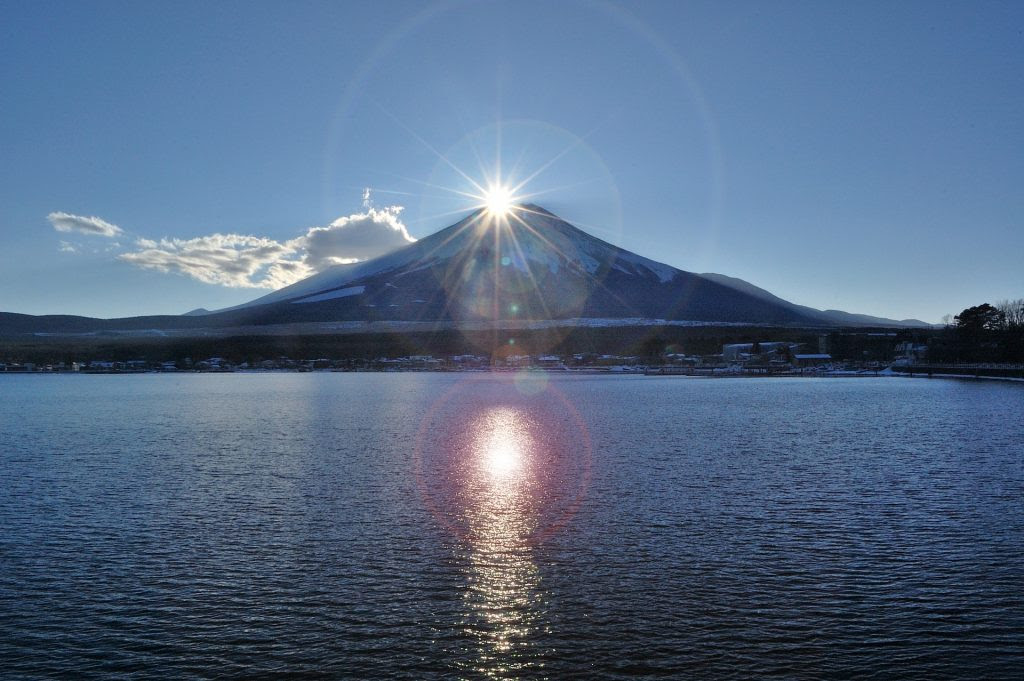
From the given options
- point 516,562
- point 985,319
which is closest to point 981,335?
point 985,319

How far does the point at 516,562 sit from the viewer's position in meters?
17.7

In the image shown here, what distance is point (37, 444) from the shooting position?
136 ft

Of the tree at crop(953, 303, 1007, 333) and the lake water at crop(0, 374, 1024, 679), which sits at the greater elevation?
the tree at crop(953, 303, 1007, 333)

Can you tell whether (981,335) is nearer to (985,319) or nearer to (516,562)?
(985,319)

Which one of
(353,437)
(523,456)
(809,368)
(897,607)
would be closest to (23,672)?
(897,607)

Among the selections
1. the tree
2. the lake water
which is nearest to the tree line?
the tree

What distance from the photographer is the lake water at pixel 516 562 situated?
12.6 m

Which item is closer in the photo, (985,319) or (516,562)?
(516,562)

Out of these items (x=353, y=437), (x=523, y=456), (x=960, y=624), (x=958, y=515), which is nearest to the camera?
(x=960, y=624)

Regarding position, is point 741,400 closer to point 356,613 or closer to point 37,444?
point 37,444

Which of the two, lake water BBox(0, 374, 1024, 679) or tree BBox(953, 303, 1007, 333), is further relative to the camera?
tree BBox(953, 303, 1007, 333)

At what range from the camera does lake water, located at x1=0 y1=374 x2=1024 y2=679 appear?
12.6 meters

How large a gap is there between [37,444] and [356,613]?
119 ft

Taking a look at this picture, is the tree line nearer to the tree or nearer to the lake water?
the tree
